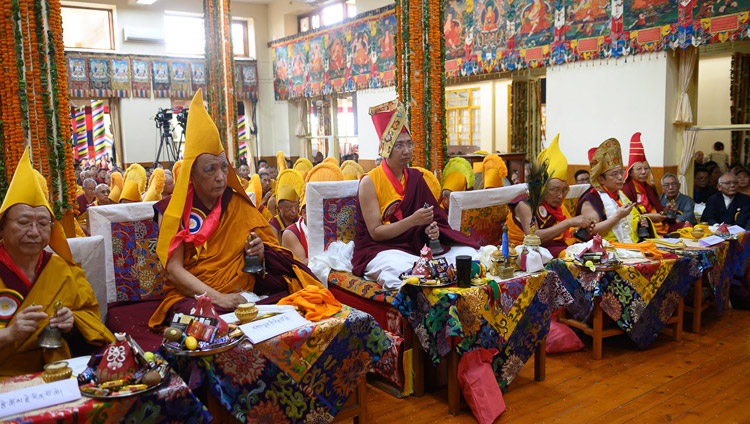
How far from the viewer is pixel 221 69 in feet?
32.7

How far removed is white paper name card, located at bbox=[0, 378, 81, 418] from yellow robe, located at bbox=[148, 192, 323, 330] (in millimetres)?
906

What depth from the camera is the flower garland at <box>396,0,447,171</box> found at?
6184 mm

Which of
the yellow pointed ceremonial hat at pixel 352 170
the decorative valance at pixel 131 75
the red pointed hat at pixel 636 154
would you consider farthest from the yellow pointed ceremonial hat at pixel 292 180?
the decorative valance at pixel 131 75

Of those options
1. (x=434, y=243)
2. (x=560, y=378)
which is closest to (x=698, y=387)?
(x=560, y=378)

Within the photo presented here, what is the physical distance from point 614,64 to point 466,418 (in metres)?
7.24

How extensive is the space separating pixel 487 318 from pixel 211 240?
149 centimetres

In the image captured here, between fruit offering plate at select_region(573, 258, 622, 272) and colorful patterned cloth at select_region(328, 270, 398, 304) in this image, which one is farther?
fruit offering plate at select_region(573, 258, 622, 272)

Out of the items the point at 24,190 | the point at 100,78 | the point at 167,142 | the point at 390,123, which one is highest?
the point at 100,78

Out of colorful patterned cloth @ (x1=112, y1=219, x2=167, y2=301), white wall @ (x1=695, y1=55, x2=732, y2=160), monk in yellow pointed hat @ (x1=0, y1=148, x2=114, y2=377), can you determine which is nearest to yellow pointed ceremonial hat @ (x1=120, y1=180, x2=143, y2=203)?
colorful patterned cloth @ (x1=112, y1=219, x2=167, y2=301)

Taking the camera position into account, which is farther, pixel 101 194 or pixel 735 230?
pixel 101 194

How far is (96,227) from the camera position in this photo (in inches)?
123

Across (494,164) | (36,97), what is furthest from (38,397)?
(494,164)

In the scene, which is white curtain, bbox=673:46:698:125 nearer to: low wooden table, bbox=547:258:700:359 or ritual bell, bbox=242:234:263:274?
low wooden table, bbox=547:258:700:359

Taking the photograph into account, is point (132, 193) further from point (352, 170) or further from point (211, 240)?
point (352, 170)
